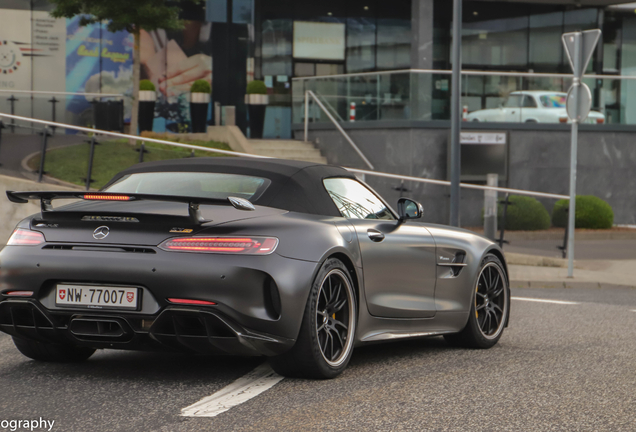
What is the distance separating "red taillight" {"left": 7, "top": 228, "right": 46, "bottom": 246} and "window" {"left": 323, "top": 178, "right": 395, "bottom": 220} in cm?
178

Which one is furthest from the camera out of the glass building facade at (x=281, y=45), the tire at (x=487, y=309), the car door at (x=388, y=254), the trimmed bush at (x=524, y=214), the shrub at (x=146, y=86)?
the glass building facade at (x=281, y=45)

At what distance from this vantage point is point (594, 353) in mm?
6559

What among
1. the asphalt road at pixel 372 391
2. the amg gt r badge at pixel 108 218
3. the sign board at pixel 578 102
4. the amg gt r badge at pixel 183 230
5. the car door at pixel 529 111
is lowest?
the asphalt road at pixel 372 391

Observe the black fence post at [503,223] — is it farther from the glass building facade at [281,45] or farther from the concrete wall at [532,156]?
the glass building facade at [281,45]

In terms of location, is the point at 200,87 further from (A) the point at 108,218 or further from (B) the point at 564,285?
(A) the point at 108,218

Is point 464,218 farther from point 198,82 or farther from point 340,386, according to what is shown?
point 198,82

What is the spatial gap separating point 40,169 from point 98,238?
34.4 feet

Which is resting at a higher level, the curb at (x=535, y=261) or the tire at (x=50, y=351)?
the tire at (x=50, y=351)

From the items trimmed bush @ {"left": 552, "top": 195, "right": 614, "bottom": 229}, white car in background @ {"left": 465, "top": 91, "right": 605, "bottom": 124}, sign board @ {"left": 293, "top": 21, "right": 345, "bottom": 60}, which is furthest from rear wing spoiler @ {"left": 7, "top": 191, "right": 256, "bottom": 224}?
sign board @ {"left": 293, "top": 21, "right": 345, "bottom": 60}

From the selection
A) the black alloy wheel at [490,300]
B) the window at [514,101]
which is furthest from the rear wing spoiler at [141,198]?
the window at [514,101]

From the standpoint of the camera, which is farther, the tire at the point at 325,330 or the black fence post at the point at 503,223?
the black fence post at the point at 503,223

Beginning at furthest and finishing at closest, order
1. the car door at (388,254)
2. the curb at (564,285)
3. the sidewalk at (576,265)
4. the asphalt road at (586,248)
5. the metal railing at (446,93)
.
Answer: the metal railing at (446,93)
the asphalt road at (586,248)
the sidewalk at (576,265)
the curb at (564,285)
the car door at (388,254)

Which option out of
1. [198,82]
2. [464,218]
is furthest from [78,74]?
[464,218]

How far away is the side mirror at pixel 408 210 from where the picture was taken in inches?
247
